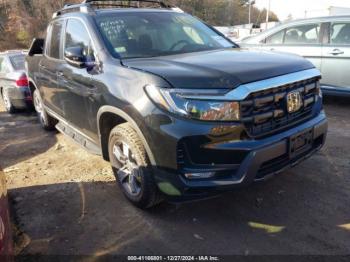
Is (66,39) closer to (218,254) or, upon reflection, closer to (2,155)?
(2,155)

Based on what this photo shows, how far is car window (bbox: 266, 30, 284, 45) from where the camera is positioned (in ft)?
24.8

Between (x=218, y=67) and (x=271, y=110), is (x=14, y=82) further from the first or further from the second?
(x=271, y=110)

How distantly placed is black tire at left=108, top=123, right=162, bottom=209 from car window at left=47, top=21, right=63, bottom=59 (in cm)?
181

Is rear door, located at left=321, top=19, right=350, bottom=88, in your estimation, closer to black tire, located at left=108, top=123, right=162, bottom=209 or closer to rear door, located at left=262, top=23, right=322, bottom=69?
rear door, located at left=262, top=23, right=322, bottom=69

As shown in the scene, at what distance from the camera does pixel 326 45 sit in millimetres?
6895

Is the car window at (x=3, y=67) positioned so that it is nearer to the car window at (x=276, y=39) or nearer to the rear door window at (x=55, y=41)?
the rear door window at (x=55, y=41)

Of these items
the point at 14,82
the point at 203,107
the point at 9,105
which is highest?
the point at 203,107

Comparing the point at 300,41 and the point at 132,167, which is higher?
the point at 300,41

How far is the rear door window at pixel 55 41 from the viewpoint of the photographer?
4910 mm

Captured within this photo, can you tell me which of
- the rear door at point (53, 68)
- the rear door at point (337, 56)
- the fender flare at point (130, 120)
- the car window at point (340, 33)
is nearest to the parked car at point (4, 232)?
the fender flare at point (130, 120)

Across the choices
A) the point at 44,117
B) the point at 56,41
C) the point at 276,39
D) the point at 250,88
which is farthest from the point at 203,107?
the point at 276,39

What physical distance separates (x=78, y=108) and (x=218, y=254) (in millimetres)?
2286

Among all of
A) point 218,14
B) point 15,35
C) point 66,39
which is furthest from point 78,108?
point 218,14

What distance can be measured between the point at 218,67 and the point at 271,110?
0.56m
